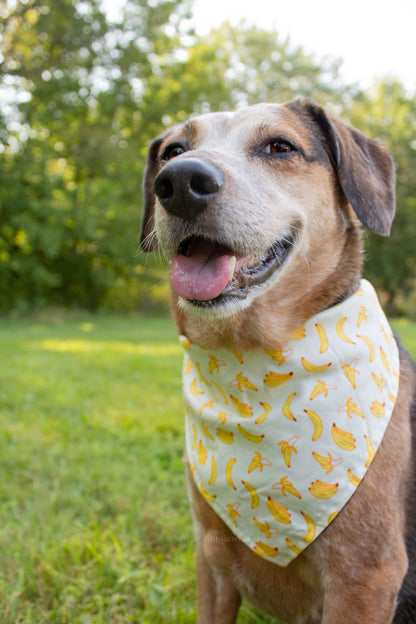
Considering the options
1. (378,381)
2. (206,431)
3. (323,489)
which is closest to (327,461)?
(323,489)

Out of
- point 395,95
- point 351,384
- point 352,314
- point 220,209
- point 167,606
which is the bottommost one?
point 167,606

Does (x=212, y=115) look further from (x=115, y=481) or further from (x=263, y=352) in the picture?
(x=115, y=481)

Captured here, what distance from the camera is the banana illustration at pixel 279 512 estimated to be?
2.17 m

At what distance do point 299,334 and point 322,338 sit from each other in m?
0.10

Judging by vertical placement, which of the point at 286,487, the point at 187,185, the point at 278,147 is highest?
the point at 278,147

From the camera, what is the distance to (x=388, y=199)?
252 centimetres

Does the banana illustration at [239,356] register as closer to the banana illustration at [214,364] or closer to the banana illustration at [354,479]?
the banana illustration at [214,364]

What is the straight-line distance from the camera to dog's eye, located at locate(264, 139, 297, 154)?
8.18 ft

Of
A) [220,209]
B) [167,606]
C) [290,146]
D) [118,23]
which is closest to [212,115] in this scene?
[290,146]

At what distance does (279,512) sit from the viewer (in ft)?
7.25

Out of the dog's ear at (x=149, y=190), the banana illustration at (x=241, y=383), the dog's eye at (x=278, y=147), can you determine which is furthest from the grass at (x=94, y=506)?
the dog's eye at (x=278, y=147)

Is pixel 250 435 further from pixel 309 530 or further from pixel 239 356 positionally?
pixel 309 530

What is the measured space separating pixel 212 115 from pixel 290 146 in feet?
1.85

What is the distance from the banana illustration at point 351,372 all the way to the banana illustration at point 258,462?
1.67ft
